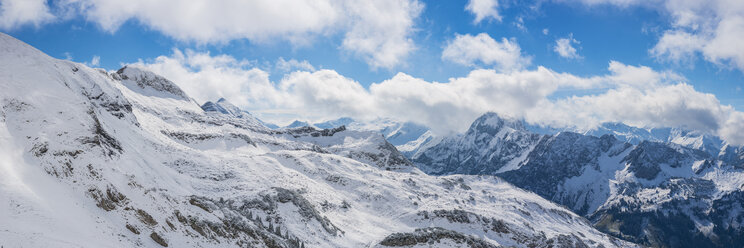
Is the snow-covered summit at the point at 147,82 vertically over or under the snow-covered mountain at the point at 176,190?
over

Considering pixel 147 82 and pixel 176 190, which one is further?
pixel 147 82

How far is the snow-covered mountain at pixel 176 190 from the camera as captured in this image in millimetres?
34531

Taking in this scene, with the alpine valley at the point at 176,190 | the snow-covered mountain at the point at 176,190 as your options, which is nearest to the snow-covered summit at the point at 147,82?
the alpine valley at the point at 176,190

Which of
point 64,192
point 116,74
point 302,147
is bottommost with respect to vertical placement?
point 64,192

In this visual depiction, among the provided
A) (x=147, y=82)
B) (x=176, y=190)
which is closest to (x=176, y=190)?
(x=176, y=190)

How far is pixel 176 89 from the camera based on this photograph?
19750 centimetres

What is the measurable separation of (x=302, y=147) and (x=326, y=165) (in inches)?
2014

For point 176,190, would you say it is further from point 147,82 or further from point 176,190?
point 147,82

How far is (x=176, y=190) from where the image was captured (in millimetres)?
54969

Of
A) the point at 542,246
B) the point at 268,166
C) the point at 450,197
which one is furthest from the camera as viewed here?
the point at 450,197

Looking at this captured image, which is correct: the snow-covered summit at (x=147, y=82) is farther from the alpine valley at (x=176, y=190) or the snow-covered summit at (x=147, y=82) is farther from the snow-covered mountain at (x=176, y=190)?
the snow-covered mountain at (x=176, y=190)

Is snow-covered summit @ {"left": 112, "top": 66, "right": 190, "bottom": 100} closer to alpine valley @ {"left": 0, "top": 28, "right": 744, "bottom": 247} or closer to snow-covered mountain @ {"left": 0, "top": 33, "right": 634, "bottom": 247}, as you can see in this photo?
alpine valley @ {"left": 0, "top": 28, "right": 744, "bottom": 247}

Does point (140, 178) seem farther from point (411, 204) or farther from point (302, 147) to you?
point (302, 147)

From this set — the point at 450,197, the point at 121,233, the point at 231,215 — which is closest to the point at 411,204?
the point at 450,197
